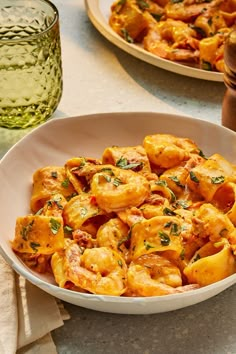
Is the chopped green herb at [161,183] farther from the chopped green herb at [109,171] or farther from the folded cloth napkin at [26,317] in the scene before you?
the folded cloth napkin at [26,317]

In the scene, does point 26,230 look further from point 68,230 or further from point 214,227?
point 214,227

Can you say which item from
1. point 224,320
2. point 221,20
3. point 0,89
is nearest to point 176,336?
point 224,320

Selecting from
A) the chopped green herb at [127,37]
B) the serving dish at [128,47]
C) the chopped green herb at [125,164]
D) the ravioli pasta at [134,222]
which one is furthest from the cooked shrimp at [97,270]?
the chopped green herb at [127,37]

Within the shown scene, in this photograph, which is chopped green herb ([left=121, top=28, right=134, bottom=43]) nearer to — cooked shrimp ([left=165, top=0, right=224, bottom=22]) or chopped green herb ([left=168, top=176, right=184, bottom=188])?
cooked shrimp ([left=165, top=0, right=224, bottom=22])

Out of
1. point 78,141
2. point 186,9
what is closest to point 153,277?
point 78,141

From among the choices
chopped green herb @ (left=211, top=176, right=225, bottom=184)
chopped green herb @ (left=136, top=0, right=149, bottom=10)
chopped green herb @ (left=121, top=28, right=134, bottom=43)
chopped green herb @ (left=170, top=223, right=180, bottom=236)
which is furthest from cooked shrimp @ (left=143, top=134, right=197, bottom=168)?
chopped green herb @ (left=136, top=0, right=149, bottom=10)

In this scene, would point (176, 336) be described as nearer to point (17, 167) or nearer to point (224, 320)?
point (224, 320)
